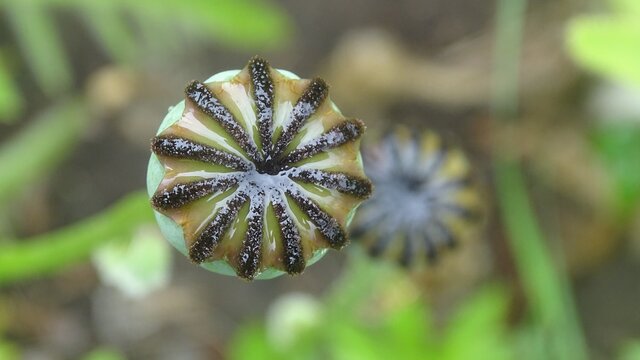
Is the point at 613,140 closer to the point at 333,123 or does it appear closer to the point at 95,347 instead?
the point at 95,347

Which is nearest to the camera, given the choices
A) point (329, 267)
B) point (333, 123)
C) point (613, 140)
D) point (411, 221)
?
point (333, 123)

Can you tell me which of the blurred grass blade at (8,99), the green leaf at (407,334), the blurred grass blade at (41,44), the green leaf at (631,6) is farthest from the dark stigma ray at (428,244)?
the blurred grass blade at (41,44)

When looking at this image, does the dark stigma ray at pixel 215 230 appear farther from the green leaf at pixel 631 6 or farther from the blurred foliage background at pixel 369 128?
the blurred foliage background at pixel 369 128

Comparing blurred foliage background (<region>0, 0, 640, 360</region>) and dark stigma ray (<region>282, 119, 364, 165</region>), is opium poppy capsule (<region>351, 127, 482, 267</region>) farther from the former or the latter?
blurred foliage background (<region>0, 0, 640, 360</region>)

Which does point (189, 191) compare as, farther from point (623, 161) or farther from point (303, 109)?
point (623, 161)

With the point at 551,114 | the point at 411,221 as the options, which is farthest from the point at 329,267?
the point at 411,221
